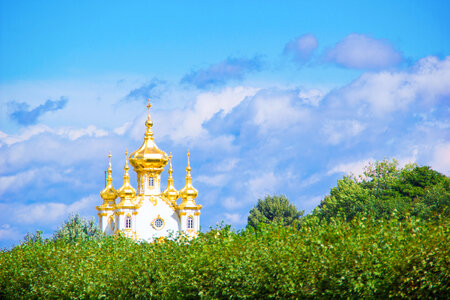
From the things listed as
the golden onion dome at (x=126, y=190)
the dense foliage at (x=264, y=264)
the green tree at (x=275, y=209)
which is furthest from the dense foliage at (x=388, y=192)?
the dense foliage at (x=264, y=264)

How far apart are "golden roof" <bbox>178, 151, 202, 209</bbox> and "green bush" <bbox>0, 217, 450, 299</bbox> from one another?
3783 cm

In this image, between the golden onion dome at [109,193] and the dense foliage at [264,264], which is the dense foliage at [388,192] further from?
the dense foliage at [264,264]

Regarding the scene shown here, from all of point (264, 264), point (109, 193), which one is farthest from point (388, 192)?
point (264, 264)

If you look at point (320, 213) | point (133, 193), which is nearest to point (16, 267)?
point (133, 193)

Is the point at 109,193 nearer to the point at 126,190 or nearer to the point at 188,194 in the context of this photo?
the point at 126,190

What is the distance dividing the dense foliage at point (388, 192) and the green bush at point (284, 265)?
34001 millimetres

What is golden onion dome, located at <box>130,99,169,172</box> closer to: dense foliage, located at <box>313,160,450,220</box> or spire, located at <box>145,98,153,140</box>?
spire, located at <box>145,98,153,140</box>

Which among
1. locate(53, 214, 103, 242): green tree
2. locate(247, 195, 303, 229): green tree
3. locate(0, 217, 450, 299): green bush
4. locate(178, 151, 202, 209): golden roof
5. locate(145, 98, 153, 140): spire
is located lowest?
locate(0, 217, 450, 299): green bush

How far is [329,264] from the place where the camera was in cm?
1773

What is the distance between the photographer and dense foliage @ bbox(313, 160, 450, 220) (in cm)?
5775

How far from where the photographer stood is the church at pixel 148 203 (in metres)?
63.7

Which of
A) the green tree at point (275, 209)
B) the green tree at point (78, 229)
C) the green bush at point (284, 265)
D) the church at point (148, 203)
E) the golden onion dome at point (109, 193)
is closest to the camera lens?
the green bush at point (284, 265)

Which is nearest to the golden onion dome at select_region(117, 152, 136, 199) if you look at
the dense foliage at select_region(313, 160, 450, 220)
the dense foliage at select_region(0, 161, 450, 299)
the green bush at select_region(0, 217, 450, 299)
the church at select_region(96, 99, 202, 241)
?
the church at select_region(96, 99, 202, 241)

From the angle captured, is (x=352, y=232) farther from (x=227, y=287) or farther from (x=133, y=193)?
(x=133, y=193)
